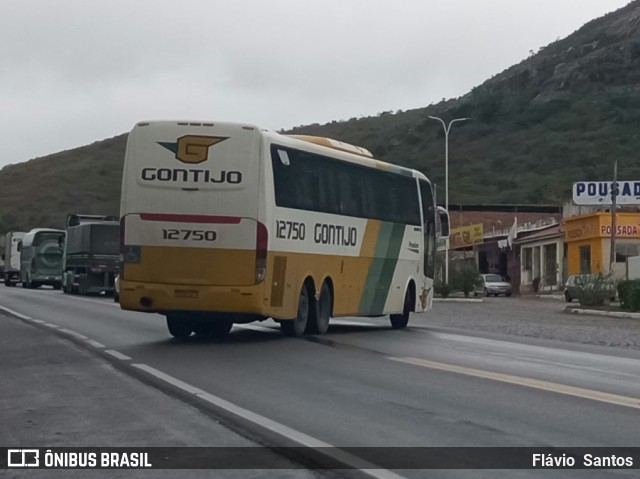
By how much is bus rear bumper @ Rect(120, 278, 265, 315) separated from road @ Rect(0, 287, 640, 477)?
0.65 meters

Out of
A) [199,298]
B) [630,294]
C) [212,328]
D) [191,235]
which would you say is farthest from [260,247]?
[630,294]

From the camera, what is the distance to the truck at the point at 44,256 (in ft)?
217

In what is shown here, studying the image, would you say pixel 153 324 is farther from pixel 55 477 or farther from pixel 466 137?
A: pixel 466 137

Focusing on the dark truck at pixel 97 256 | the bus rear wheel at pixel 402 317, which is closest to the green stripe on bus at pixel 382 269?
the bus rear wheel at pixel 402 317

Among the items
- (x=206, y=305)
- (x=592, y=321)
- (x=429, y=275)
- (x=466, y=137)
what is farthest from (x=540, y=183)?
(x=206, y=305)

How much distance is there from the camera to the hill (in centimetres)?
11306

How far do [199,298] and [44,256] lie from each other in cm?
4829

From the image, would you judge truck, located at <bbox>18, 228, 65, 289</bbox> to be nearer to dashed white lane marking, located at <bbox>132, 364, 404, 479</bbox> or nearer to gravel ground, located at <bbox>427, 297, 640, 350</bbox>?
gravel ground, located at <bbox>427, 297, 640, 350</bbox>

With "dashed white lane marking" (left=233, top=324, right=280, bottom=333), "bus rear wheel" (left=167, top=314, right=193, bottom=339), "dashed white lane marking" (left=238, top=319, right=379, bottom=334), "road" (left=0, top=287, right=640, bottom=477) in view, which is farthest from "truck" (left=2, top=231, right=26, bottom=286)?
"bus rear wheel" (left=167, top=314, right=193, bottom=339)

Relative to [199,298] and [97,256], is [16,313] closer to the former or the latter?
[199,298]

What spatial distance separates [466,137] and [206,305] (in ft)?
361

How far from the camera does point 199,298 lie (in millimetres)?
19969

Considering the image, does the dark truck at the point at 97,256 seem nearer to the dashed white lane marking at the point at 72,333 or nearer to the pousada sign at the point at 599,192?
the pousada sign at the point at 599,192

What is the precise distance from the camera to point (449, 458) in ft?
30.5
